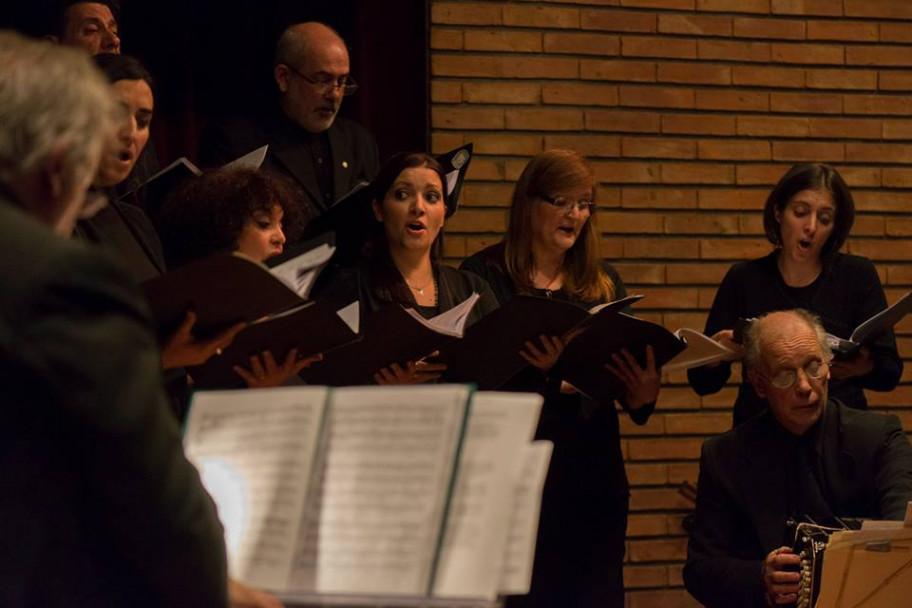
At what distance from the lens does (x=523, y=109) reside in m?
5.73

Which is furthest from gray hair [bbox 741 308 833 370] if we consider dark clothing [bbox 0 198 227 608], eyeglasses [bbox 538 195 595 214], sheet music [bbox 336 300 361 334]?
dark clothing [bbox 0 198 227 608]

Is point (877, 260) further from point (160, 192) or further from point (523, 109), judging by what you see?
point (160, 192)

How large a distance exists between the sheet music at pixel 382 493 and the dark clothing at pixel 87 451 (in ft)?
0.73

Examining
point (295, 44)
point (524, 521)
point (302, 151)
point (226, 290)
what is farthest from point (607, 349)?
point (524, 521)

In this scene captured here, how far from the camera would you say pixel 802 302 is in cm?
480

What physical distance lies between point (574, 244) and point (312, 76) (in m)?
1.04

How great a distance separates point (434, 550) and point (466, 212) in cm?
383

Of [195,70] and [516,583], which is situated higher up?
[195,70]

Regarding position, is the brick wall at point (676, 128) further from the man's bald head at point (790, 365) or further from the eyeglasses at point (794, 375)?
the eyeglasses at point (794, 375)

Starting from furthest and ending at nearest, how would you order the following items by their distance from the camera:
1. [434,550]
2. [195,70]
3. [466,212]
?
1. [466,212]
2. [195,70]
3. [434,550]

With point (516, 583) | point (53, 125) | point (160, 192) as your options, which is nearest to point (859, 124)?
point (160, 192)

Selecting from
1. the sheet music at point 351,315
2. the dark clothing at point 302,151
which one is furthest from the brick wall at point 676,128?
the sheet music at point 351,315

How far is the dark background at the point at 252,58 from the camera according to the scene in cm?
524

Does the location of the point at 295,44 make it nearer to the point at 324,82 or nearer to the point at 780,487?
the point at 324,82
